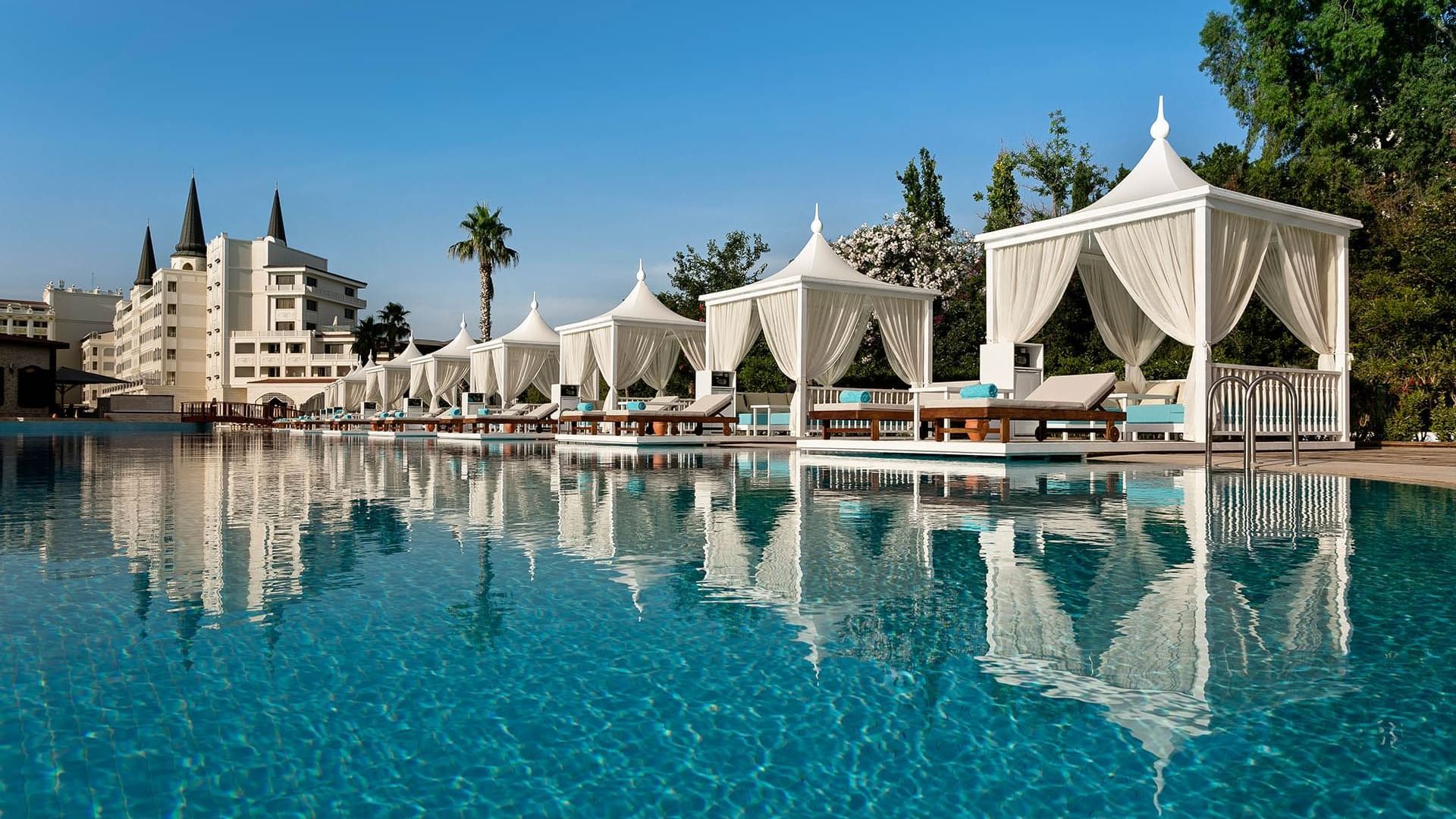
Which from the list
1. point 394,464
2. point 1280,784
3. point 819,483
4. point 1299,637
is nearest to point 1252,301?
point 819,483

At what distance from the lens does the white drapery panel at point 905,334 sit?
18312 millimetres

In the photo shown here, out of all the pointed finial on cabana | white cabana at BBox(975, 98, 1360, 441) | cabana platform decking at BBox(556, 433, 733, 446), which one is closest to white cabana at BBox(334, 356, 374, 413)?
cabana platform decking at BBox(556, 433, 733, 446)

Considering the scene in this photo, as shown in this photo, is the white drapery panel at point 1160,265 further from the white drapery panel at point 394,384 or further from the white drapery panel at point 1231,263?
the white drapery panel at point 394,384

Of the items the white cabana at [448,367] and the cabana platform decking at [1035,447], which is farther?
the white cabana at [448,367]

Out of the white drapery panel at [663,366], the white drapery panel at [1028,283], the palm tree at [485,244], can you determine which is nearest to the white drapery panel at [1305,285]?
the white drapery panel at [1028,283]

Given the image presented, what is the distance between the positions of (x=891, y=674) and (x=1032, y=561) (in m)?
1.88

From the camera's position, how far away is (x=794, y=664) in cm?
252

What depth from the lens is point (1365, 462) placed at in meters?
10.1

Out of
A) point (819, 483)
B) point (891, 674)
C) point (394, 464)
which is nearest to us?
point (891, 674)

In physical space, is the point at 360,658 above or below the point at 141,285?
below

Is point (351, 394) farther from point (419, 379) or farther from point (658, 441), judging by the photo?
point (658, 441)

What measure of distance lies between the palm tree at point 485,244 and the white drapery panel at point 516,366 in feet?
31.4

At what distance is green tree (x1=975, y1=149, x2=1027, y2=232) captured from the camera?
30031 mm

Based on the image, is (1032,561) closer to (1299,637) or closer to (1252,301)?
(1299,637)
